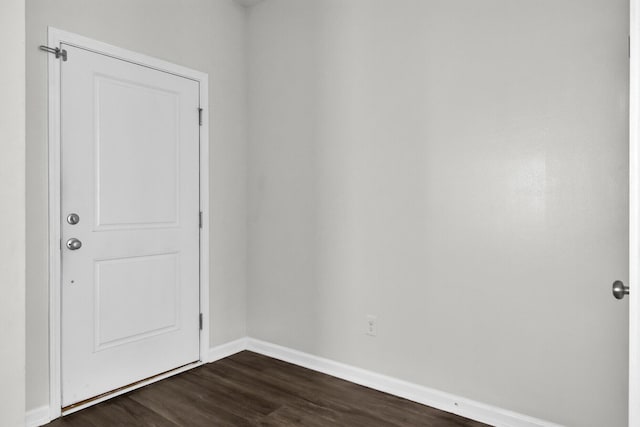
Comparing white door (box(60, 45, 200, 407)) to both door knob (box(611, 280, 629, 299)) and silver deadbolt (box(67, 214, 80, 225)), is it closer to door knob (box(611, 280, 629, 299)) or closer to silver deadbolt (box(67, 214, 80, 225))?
silver deadbolt (box(67, 214, 80, 225))

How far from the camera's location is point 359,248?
2717 millimetres

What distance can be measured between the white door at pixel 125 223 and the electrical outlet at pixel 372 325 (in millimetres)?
1264

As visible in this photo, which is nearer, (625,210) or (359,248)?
(625,210)

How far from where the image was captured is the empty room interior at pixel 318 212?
1939mm

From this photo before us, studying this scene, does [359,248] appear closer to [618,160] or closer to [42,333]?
[618,160]

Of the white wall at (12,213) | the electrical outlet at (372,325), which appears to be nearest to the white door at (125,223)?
the white wall at (12,213)

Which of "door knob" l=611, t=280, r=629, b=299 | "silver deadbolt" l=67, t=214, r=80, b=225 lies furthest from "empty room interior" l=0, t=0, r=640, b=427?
"door knob" l=611, t=280, r=629, b=299

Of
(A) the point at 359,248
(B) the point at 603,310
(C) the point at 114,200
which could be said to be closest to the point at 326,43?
(A) the point at 359,248

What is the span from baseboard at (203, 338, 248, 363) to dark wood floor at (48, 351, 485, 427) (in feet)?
0.71

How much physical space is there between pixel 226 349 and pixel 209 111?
182cm

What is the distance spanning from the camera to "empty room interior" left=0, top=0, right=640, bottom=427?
1939 millimetres

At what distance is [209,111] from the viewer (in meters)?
3.10

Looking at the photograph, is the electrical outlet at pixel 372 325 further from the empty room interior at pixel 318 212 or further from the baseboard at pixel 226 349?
the baseboard at pixel 226 349

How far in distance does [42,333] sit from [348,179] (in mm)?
1964
